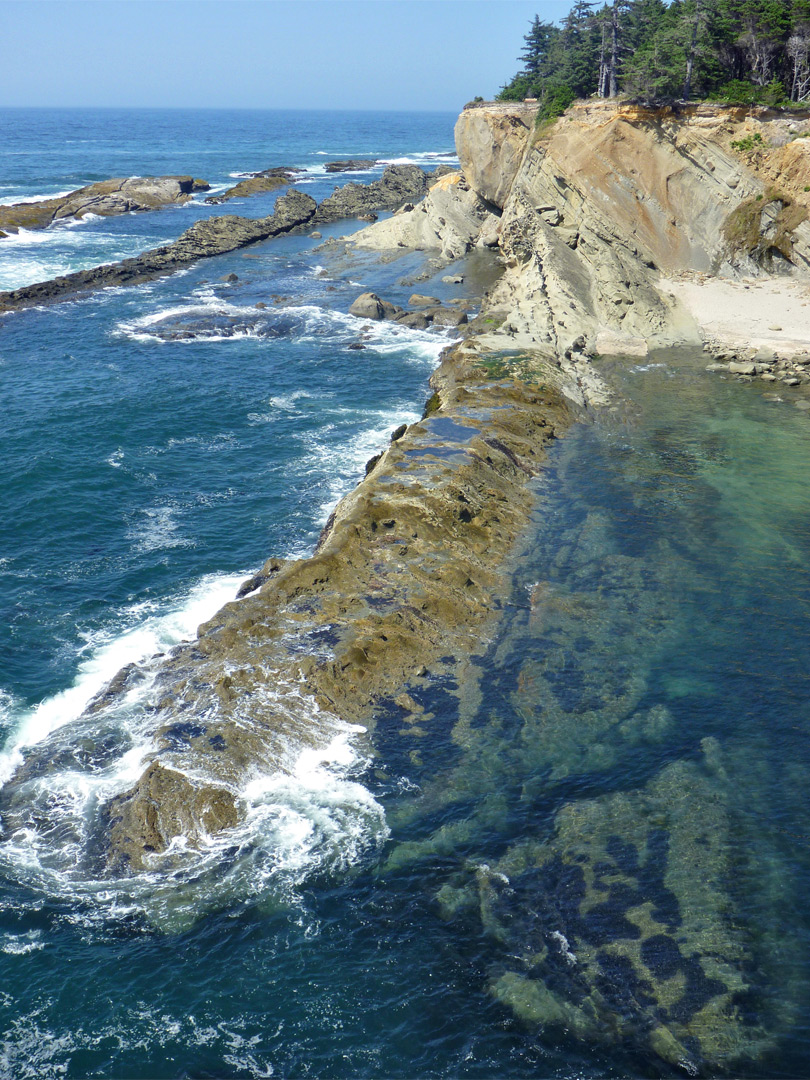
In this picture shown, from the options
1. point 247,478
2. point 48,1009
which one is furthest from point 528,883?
point 247,478

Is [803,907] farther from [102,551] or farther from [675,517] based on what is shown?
[102,551]

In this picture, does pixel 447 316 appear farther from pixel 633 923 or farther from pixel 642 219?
pixel 633 923

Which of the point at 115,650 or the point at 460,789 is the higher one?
the point at 115,650

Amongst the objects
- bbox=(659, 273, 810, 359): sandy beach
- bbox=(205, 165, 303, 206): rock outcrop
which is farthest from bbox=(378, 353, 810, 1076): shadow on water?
bbox=(205, 165, 303, 206): rock outcrop

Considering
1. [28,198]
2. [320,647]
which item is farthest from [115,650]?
[28,198]

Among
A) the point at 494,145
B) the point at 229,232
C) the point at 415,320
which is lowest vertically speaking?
the point at 415,320

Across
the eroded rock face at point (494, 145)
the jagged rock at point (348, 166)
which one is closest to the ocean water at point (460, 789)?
the eroded rock face at point (494, 145)

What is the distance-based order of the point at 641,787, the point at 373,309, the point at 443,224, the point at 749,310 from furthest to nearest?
1. the point at 443,224
2. the point at 373,309
3. the point at 749,310
4. the point at 641,787
